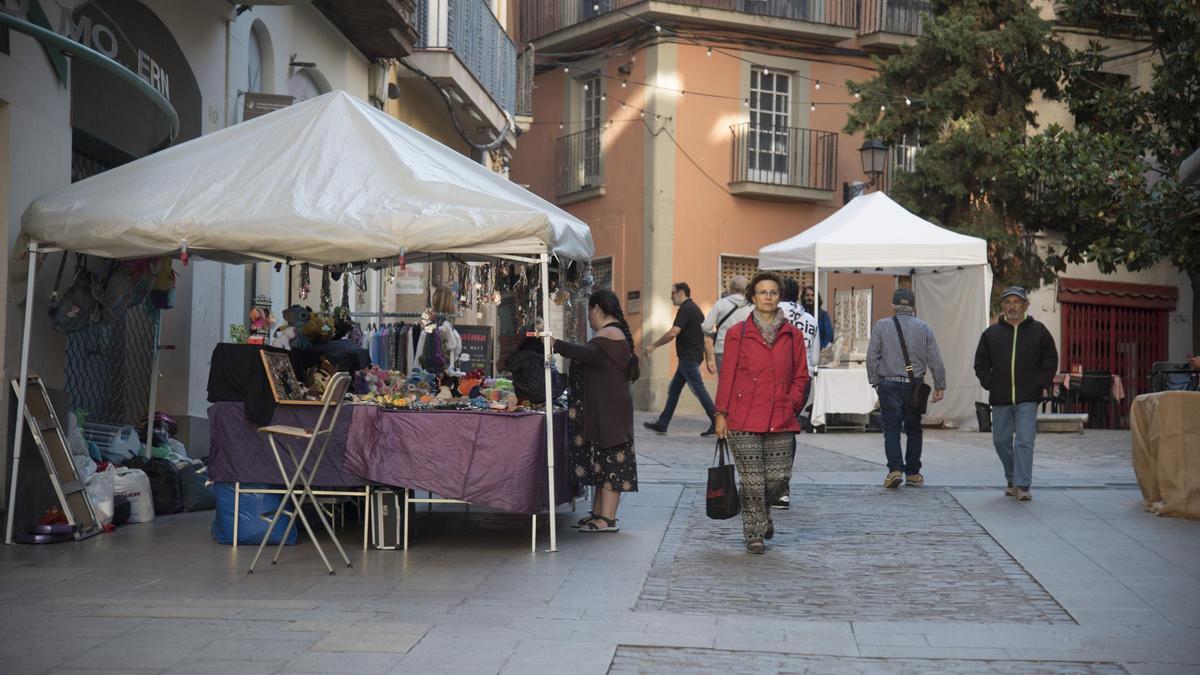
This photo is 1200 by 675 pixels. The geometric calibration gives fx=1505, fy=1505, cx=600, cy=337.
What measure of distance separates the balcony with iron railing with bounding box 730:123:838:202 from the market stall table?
29.6 ft

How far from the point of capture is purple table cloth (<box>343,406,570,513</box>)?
9320 mm

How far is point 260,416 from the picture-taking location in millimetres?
9391

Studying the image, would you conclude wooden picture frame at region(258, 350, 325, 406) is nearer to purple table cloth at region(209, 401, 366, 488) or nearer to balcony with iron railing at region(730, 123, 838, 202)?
purple table cloth at region(209, 401, 366, 488)

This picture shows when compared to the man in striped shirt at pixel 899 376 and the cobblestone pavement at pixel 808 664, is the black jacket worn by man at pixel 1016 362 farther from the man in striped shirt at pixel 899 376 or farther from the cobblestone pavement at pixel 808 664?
the cobblestone pavement at pixel 808 664

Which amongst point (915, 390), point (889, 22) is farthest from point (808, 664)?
point (889, 22)

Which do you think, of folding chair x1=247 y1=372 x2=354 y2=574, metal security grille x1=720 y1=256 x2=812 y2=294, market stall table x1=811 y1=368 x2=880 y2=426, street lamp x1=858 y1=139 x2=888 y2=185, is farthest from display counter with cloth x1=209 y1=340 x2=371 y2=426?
metal security grille x1=720 y1=256 x2=812 y2=294

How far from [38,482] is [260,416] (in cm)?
154

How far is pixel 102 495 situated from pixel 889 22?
21.9 m

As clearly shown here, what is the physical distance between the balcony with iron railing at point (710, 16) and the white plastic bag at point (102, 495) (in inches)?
733

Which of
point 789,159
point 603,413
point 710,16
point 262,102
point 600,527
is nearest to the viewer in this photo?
point 603,413

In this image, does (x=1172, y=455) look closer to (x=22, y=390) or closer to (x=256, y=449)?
(x=256, y=449)

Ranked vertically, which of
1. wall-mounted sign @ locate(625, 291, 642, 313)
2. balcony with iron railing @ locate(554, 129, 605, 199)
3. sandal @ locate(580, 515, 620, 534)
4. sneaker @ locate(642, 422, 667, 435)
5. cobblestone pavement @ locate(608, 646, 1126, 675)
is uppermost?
balcony with iron railing @ locate(554, 129, 605, 199)

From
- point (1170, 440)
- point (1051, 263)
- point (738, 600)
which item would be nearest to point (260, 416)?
point (738, 600)

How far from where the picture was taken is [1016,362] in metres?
12.2
